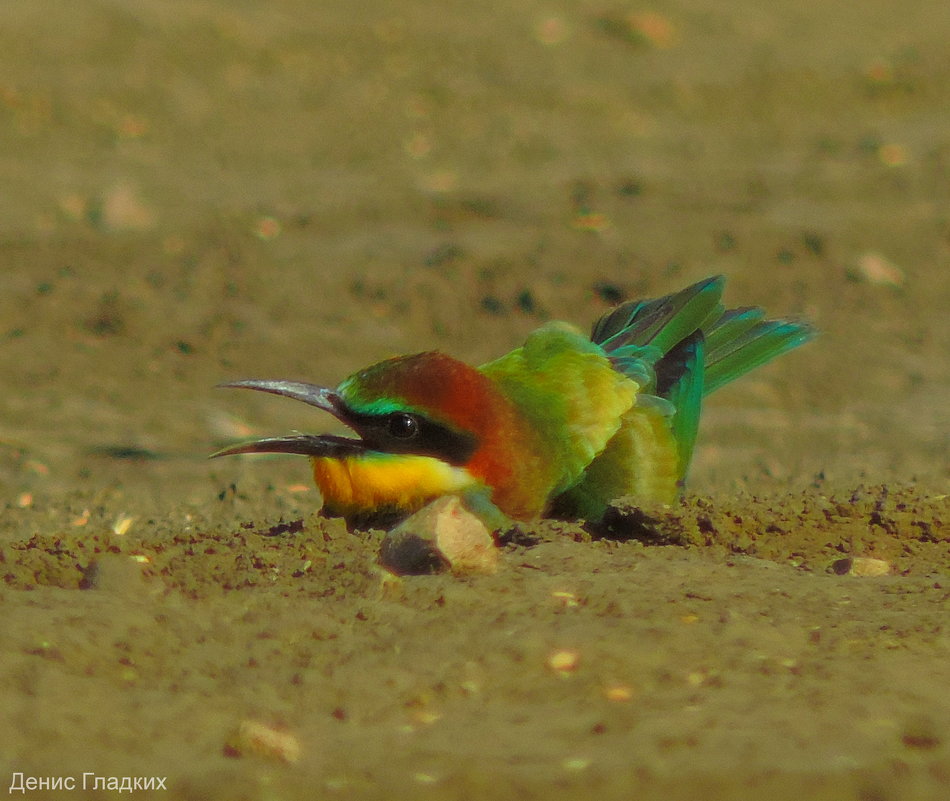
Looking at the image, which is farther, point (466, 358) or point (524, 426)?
point (466, 358)

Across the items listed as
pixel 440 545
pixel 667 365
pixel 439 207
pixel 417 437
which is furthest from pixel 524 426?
pixel 439 207

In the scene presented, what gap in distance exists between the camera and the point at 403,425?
3.55m

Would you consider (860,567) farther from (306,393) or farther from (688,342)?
(688,342)

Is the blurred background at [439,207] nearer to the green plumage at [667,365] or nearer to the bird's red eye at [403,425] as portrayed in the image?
the green plumage at [667,365]

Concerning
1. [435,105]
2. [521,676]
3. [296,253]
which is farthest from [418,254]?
[521,676]

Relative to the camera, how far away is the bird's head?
354 cm

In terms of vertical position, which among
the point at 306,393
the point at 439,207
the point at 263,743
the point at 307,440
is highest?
the point at 439,207

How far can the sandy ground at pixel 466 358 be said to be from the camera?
2.28 metres

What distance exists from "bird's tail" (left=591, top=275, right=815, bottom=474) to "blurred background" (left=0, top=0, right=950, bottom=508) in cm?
29

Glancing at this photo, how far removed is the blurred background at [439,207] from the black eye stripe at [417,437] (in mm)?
1149

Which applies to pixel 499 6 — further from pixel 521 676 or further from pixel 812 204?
pixel 521 676

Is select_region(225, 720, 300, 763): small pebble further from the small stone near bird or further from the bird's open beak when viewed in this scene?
the bird's open beak

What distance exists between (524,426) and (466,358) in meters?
2.05


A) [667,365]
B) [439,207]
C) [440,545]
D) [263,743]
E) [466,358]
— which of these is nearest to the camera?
[263,743]
